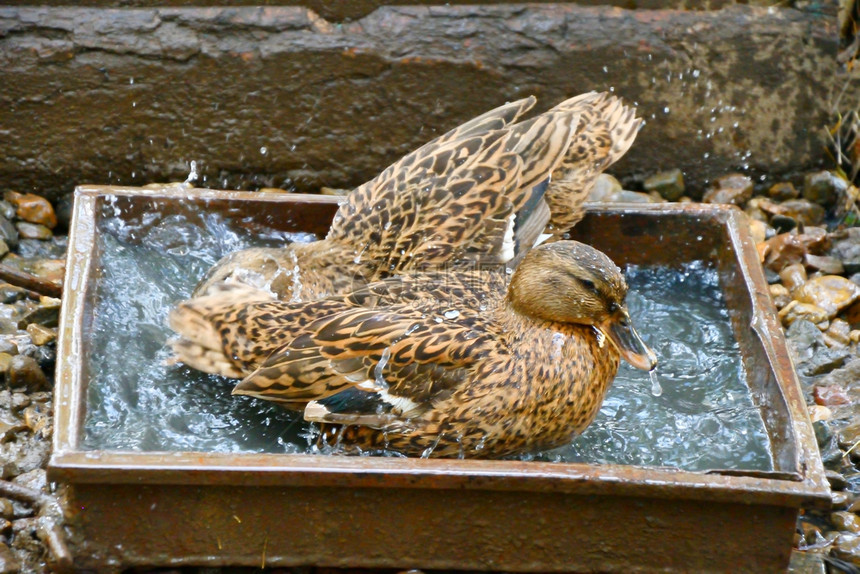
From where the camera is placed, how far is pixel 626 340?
3977 millimetres

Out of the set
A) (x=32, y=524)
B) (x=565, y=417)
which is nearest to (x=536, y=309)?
(x=565, y=417)

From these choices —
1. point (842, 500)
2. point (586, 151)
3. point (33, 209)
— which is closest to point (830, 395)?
point (842, 500)

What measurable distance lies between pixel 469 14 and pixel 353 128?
0.90 m

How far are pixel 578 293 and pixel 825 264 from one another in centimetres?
228

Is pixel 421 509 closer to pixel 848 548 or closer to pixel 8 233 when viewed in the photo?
pixel 848 548

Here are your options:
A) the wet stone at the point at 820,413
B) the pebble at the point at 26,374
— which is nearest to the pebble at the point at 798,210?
the wet stone at the point at 820,413

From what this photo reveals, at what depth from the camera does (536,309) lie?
4004 mm

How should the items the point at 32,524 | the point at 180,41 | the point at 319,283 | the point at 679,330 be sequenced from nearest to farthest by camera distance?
the point at 32,524, the point at 319,283, the point at 679,330, the point at 180,41

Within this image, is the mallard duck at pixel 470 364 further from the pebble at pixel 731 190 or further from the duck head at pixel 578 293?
the pebble at pixel 731 190

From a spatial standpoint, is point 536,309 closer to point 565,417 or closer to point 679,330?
point 565,417

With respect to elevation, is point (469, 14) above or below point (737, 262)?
above

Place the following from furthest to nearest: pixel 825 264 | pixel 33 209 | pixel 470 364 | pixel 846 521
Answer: pixel 33 209 → pixel 825 264 → pixel 846 521 → pixel 470 364

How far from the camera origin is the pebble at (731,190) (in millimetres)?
6230

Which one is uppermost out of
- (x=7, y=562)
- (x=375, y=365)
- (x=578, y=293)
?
(x=578, y=293)
